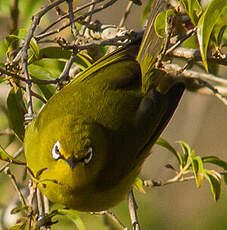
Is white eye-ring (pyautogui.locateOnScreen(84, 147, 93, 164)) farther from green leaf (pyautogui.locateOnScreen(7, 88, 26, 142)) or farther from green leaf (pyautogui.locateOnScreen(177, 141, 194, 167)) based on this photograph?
green leaf (pyautogui.locateOnScreen(177, 141, 194, 167))

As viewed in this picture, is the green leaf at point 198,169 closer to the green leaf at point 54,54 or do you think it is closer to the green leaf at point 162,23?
the green leaf at point 162,23

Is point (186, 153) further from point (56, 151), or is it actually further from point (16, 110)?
point (16, 110)

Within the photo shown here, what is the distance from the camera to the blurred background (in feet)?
19.8

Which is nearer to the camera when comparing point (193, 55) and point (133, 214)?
point (133, 214)

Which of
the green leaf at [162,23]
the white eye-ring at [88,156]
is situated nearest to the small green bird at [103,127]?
the white eye-ring at [88,156]

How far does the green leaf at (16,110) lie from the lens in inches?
147

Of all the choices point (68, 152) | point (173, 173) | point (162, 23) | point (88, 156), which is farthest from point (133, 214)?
point (173, 173)

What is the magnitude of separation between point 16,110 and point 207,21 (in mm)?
1575

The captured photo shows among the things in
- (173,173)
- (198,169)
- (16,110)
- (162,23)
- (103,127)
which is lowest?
(173,173)

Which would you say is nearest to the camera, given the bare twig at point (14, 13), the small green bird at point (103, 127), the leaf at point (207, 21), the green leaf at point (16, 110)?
the leaf at point (207, 21)

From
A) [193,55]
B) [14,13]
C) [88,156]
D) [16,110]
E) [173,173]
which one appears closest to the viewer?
[88,156]

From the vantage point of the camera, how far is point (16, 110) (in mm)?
3803

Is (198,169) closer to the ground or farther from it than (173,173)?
farther from it

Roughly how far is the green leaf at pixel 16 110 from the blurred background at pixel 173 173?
114 cm
